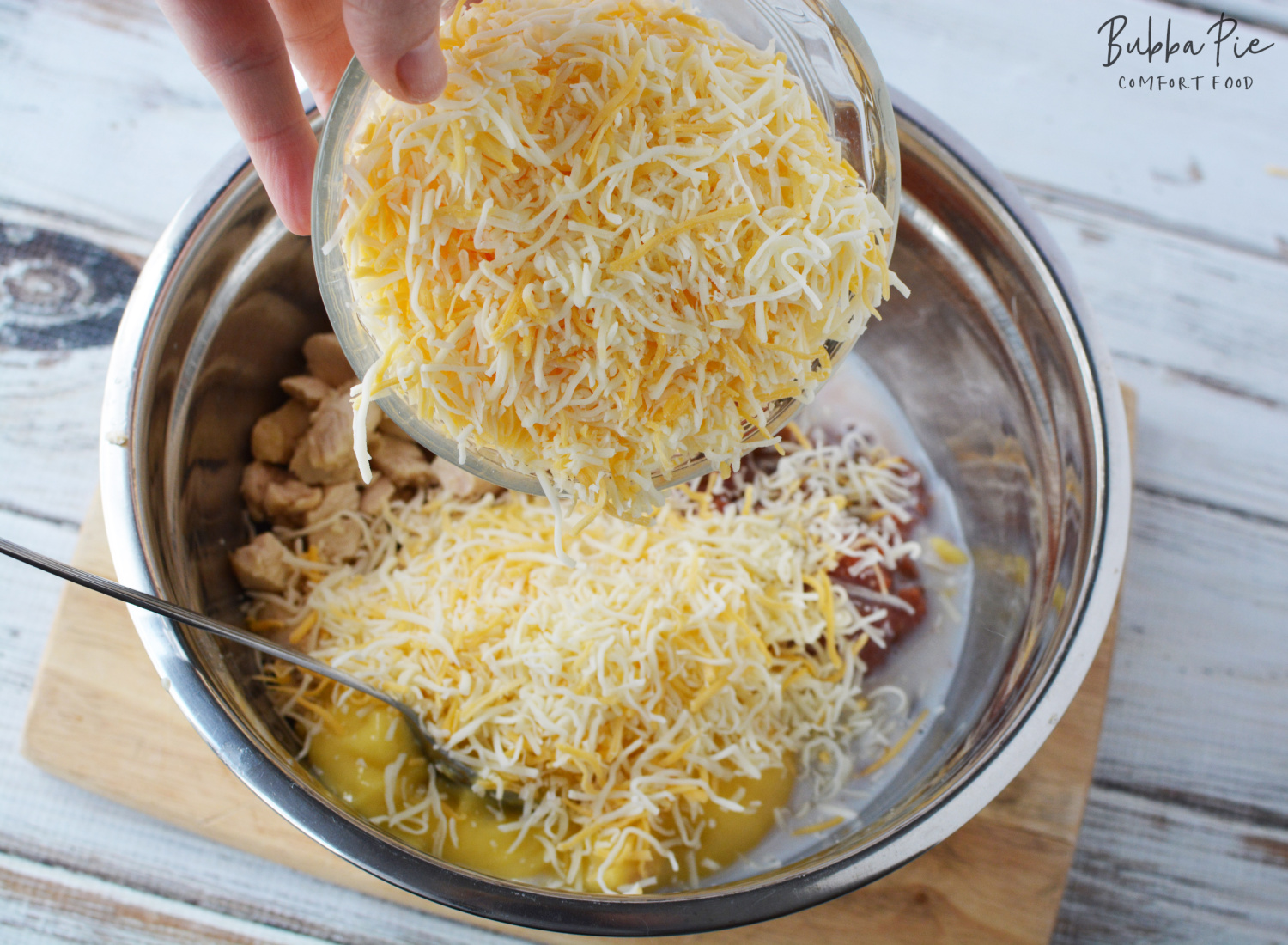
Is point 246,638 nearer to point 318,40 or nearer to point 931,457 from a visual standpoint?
point 318,40

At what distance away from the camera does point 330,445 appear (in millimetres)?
1352

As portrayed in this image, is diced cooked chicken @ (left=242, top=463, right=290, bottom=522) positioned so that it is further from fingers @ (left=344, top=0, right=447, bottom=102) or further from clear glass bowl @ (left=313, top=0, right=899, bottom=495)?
fingers @ (left=344, top=0, right=447, bottom=102)

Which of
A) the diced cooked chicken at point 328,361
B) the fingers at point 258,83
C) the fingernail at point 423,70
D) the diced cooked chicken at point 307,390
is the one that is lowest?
the diced cooked chicken at point 307,390

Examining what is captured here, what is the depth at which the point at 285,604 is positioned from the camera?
1333mm

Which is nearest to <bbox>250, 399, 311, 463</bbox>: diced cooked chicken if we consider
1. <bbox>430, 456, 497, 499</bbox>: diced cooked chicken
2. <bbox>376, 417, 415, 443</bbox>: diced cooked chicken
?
<bbox>376, 417, 415, 443</bbox>: diced cooked chicken

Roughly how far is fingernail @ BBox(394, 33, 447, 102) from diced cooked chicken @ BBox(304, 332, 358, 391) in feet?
2.48

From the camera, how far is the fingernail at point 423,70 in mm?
717

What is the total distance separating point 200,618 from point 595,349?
568mm

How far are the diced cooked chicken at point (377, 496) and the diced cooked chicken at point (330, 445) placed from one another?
37 millimetres

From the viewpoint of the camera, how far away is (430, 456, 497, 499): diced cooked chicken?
4.55 ft

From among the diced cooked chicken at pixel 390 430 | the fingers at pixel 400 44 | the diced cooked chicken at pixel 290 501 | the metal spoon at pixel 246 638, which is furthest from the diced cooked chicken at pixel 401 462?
the fingers at pixel 400 44

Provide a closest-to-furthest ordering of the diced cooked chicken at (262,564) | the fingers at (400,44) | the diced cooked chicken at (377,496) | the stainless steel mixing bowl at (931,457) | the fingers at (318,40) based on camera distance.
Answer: the fingers at (400,44) < the stainless steel mixing bowl at (931,457) < the fingers at (318,40) < the diced cooked chicken at (262,564) < the diced cooked chicken at (377,496)

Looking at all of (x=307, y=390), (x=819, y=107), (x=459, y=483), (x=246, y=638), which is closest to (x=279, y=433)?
(x=307, y=390)

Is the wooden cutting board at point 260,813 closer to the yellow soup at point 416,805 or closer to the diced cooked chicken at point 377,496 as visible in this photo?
the yellow soup at point 416,805
